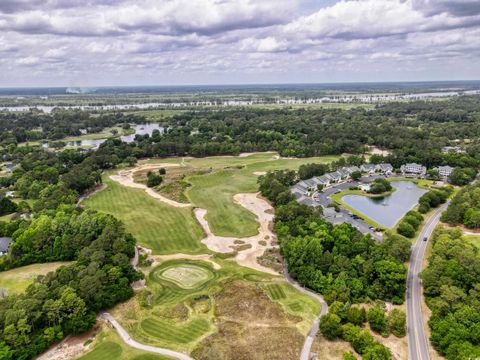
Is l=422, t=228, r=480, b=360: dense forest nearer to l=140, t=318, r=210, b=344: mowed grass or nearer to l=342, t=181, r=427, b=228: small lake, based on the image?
l=342, t=181, r=427, b=228: small lake

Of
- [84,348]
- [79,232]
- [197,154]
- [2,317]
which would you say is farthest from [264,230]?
[197,154]

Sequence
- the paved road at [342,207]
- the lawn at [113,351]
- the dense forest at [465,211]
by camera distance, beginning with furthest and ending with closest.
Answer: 1. the paved road at [342,207]
2. the dense forest at [465,211]
3. the lawn at [113,351]

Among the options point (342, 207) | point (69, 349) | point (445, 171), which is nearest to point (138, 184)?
point (342, 207)

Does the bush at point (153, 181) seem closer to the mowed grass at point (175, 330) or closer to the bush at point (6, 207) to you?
the bush at point (6, 207)

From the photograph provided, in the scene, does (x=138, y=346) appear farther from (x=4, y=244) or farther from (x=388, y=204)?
(x=388, y=204)

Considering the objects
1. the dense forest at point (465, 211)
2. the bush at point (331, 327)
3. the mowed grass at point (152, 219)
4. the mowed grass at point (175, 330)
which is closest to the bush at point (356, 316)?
the bush at point (331, 327)

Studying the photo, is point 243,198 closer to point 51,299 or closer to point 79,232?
point 79,232
